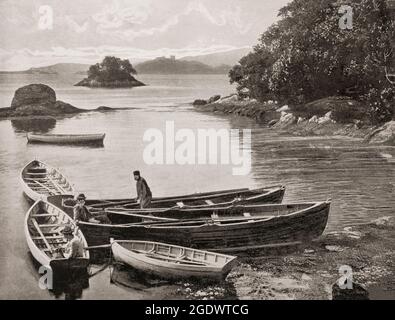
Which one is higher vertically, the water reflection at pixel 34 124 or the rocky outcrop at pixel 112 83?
the rocky outcrop at pixel 112 83

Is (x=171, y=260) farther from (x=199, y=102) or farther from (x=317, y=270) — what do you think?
(x=199, y=102)

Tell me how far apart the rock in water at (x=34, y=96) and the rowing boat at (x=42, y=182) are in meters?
1.14

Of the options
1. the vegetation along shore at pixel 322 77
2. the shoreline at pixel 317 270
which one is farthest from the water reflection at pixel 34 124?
the shoreline at pixel 317 270

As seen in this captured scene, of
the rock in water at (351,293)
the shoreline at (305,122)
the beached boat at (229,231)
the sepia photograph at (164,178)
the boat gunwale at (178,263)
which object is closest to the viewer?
the boat gunwale at (178,263)

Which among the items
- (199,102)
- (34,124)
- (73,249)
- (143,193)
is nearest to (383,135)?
(199,102)

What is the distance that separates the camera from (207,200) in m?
11.4

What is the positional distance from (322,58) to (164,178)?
782 centimetres

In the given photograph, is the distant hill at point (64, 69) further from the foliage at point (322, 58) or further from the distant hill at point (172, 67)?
the foliage at point (322, 58)

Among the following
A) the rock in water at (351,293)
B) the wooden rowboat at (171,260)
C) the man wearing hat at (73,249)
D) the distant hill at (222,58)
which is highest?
the distant hill at (222,58)

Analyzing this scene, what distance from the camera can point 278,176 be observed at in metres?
12.3

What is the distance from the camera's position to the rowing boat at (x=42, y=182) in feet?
37.9

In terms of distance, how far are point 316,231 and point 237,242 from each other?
4.93 ft

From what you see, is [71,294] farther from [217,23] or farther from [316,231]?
[217,23]
